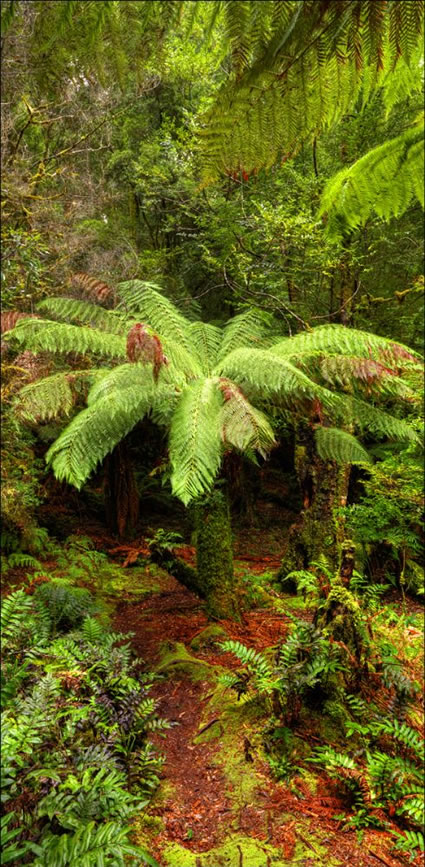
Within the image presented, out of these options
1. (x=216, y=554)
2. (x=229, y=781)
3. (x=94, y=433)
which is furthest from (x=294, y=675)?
(x=94, y=433)

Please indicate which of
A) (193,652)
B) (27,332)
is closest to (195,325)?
(27,332)

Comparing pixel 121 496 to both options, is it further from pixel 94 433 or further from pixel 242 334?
pixel 94 433

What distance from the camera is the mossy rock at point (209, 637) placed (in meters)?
3.17

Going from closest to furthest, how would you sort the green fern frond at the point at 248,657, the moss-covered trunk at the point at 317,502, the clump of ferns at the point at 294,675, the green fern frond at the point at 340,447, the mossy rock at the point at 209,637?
the clump of ferns at the point at 294,675 < the green fern frond at the point at 248,657 < the green fern frond at the point at 340,447 < the mossy rock at the point at 209,637 < the moss-covered trunk at the point at 317,502

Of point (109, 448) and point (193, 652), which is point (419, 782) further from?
point (109, 448)

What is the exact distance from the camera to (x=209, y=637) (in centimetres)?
323

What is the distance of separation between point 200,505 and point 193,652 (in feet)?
3.19

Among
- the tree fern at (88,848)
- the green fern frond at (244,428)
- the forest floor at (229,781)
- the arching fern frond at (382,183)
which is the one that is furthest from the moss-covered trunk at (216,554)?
the arching fern frond at (382,183)

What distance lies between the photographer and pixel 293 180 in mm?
5039

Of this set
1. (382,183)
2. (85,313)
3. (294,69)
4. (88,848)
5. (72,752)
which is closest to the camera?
(382,183)

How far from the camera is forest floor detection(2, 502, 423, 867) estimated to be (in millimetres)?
1706

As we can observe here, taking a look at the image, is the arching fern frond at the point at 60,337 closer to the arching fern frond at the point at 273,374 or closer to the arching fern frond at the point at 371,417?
the arching fern frond at the point at 273,374

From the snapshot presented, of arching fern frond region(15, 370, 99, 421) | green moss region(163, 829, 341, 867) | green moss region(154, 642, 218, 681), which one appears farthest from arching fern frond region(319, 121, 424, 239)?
green moss region(154, 642, 218, 681)

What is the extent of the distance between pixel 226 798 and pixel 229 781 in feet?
0.29
